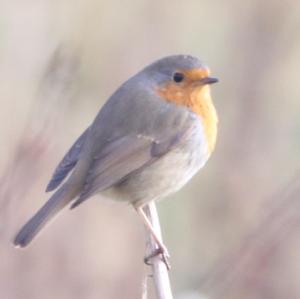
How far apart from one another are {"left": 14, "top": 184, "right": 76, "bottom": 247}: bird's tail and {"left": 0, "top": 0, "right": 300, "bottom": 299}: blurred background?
0.35 meters

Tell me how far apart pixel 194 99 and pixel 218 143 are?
1116 millimetres

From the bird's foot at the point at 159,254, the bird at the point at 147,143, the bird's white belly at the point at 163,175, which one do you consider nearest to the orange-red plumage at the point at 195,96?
the bird at the point at 147,143

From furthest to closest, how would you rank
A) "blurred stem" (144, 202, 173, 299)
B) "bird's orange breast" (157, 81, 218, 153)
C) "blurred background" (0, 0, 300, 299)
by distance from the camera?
"blurred background" (0, 0, 300, 299)
"bird's orange breast" (157, 81, 218, 153)
"blurred stem" (144, 202, 173, 299)

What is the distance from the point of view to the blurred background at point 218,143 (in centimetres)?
480

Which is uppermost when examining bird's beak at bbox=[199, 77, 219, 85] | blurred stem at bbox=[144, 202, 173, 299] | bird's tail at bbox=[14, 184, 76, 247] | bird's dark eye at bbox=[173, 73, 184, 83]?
bird's dark eye at bbox=[173, 73, 184, 83]

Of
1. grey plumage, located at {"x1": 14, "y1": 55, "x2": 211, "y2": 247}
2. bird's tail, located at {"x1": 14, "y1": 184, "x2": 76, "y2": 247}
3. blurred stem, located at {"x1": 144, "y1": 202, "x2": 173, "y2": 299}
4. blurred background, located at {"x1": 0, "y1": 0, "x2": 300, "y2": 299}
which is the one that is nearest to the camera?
blurred stem, located at {"x1": 144, "y1": 202, "x2": 173, "y2": 299}

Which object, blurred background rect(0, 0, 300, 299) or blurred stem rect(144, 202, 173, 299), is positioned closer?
blurred stem rect(144, 202, 173, 299)

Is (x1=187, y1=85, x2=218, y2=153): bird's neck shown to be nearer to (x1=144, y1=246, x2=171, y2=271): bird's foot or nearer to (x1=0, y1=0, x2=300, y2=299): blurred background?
(x1=0, y1=0, x2=300, y2=299): blurred background

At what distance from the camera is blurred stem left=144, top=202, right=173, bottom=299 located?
3.12 metres

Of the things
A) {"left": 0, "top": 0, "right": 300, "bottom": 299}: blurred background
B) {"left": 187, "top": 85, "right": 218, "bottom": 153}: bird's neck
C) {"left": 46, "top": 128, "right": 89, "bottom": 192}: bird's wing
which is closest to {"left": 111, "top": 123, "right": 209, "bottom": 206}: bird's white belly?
{"left": 187, "top": 85, "right": 218, "bottom": 153}: bird's neck

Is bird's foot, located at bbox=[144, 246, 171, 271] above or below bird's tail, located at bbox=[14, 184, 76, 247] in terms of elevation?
below

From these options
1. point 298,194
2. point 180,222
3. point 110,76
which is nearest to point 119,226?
point 180,222

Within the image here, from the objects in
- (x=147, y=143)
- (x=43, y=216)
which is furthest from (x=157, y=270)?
(x=147, y=143)

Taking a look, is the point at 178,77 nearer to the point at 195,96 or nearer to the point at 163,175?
the point at 195,96
